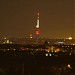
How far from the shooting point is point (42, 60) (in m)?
53.4

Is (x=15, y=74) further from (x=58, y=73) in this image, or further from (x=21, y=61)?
(x=21, y=61)

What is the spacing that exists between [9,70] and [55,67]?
299 inches

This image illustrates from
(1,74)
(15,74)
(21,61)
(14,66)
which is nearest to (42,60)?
(21,61)

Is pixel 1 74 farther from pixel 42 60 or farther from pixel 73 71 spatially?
pixel 42 60

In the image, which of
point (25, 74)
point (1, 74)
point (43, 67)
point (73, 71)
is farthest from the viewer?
point (43, 67)

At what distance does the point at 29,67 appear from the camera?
1852 inches

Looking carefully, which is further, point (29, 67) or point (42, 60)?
point (42, 60)

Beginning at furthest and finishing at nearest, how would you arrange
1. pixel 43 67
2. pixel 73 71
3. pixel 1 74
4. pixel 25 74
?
pixel 43 67 < pixel 73 71 < pixel 25 74 < pixel 1 74

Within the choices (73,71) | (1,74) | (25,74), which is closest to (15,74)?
(25,74)

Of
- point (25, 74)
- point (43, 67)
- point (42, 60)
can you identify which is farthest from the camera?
point (42, 60)

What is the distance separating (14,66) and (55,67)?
19.0ft

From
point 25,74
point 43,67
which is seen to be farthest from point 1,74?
point 43,67

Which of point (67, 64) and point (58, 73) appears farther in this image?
point (67, 64)

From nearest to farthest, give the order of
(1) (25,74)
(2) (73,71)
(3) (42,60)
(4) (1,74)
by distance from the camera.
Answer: (4) (1,74), (1) (25,74), (2) (73,71), (3) (42,60)
